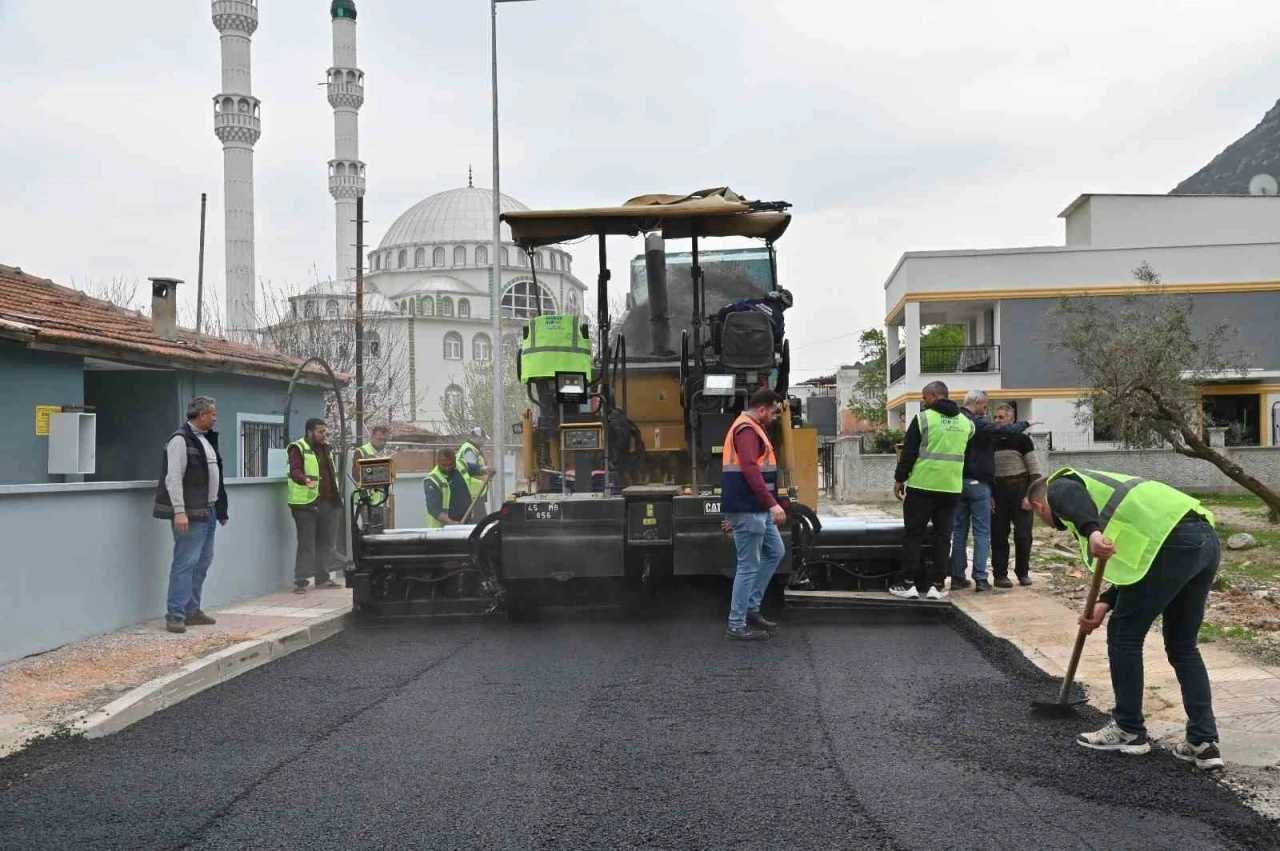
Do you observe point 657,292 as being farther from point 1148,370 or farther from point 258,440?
point 258,440

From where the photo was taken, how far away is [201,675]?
7.52 metres

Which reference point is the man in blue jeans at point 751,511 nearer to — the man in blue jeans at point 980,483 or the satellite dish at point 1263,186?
the man in blue jeans at point 980,483

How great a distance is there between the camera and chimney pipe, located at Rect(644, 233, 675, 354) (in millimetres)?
9672

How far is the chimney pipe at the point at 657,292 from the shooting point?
9.67m

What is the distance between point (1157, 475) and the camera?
80.9ft

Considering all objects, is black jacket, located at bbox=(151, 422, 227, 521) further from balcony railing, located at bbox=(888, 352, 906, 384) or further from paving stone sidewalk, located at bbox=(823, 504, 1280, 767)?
balcony railing, located at bbox=(888, 352, 906, 384)

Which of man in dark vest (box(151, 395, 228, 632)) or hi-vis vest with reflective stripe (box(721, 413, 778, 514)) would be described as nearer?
hi-vis vest with reflective stripe (box(721, 413, 778, 514))

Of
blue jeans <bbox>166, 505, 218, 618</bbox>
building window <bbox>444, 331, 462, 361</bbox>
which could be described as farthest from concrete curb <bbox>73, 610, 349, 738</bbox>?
building window <bbox>444, 331, 462, 361</bbox>

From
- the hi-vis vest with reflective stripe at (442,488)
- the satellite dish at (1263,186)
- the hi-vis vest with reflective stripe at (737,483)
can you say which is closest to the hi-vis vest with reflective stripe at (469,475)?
the hi-vis vest with reflective stripe at (442,488)

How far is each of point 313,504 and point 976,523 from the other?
6026 millimetres

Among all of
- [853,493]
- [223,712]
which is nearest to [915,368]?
[853,493]

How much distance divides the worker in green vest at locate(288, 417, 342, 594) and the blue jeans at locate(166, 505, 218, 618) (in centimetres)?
230

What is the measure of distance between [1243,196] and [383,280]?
5987 cm

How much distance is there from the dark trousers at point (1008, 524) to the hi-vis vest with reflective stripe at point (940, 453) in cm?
88
